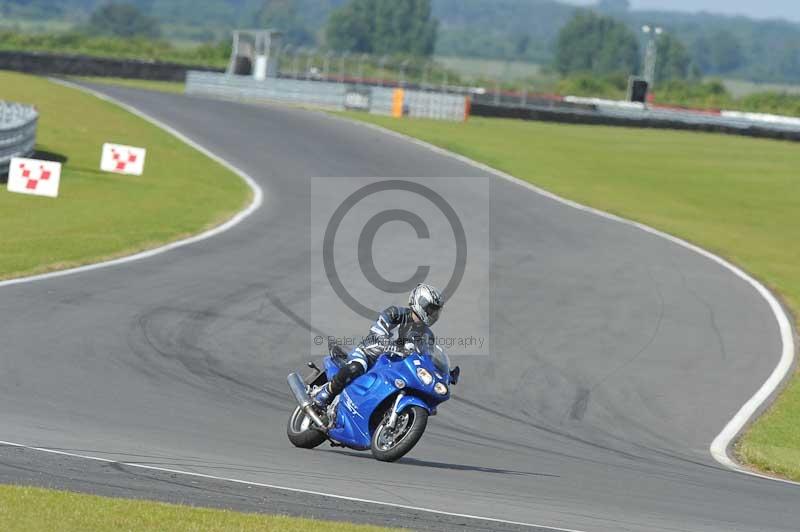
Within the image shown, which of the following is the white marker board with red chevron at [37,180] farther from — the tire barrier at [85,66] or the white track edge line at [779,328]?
the tire barrier at [85,66]

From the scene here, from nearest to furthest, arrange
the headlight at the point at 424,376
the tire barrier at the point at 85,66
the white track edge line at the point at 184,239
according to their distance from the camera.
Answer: the headlight at the point at 424,376 → the white track edge line at the point at 184,239 → the tire barrier at the point at 85,66

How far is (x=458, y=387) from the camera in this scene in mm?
15164

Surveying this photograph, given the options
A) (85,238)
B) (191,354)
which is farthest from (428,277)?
(191,354)

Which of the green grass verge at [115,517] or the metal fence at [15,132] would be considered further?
the metal fence at [15,132]

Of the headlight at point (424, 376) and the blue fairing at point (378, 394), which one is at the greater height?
the headlight at point (424, 376)

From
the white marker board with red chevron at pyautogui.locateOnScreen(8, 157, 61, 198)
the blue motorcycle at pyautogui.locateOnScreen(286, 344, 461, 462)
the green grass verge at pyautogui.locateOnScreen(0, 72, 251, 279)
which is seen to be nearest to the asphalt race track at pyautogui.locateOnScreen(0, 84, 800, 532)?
the blue motorcycle at pyautogui.locateOnScreen(286, 344, 461, 462)

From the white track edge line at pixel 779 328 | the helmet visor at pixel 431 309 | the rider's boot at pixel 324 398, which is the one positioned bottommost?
the white track edge line at pixel 779 328

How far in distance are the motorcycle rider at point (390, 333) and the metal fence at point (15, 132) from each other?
19.6 meters

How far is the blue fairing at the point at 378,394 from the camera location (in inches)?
425

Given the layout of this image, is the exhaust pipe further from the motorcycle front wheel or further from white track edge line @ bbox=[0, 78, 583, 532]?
white track edge line @ bbox=[0, 78, 583, 532]

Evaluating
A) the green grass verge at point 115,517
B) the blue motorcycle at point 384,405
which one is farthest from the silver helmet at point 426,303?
the green grass verge at point 115,517

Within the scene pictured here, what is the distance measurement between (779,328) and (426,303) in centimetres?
1142

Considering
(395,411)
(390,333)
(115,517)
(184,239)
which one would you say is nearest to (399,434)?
(395,411)

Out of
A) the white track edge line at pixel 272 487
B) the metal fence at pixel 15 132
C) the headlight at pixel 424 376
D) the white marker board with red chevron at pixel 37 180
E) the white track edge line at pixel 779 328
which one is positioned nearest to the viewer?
the white track edge line at pixel 272 487
